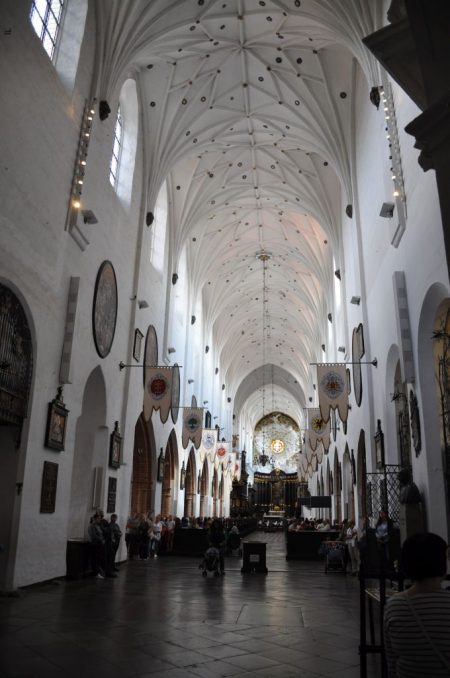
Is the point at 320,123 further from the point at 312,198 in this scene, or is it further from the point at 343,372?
the point at 343,372

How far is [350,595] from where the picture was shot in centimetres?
1094

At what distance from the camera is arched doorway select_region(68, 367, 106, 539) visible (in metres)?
14.7

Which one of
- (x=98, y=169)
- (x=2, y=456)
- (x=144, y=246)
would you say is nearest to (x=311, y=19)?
(x=98, y=169)

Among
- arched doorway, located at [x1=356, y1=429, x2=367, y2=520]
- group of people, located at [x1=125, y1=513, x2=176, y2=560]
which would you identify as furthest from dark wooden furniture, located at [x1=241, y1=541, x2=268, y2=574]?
arched doorway, located at [x1=356, y1=429, x2=367, y2=520]

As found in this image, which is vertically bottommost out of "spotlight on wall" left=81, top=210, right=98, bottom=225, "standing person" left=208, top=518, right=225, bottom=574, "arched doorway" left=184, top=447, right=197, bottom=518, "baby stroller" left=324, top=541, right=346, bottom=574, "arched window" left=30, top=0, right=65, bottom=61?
"baby stroller" left=324, top=541, right=346, bottom=574

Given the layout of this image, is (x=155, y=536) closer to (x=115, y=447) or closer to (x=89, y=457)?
(x=115, y=447)

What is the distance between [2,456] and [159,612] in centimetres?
437

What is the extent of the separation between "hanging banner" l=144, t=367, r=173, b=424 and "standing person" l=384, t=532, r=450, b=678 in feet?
45.8

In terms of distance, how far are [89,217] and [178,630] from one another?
31.6ft

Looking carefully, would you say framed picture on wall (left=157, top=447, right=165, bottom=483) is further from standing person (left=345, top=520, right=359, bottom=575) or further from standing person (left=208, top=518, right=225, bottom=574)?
standing person (left=345, top=520, right=359, bottom=575)

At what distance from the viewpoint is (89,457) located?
15250 mm

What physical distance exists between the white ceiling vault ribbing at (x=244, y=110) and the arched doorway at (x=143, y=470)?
7466 mm

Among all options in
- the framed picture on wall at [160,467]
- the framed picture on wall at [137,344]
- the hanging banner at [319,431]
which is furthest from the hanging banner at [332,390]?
the hanging banner at [319,431]

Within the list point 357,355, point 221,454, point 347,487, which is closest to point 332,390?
point 357,355
